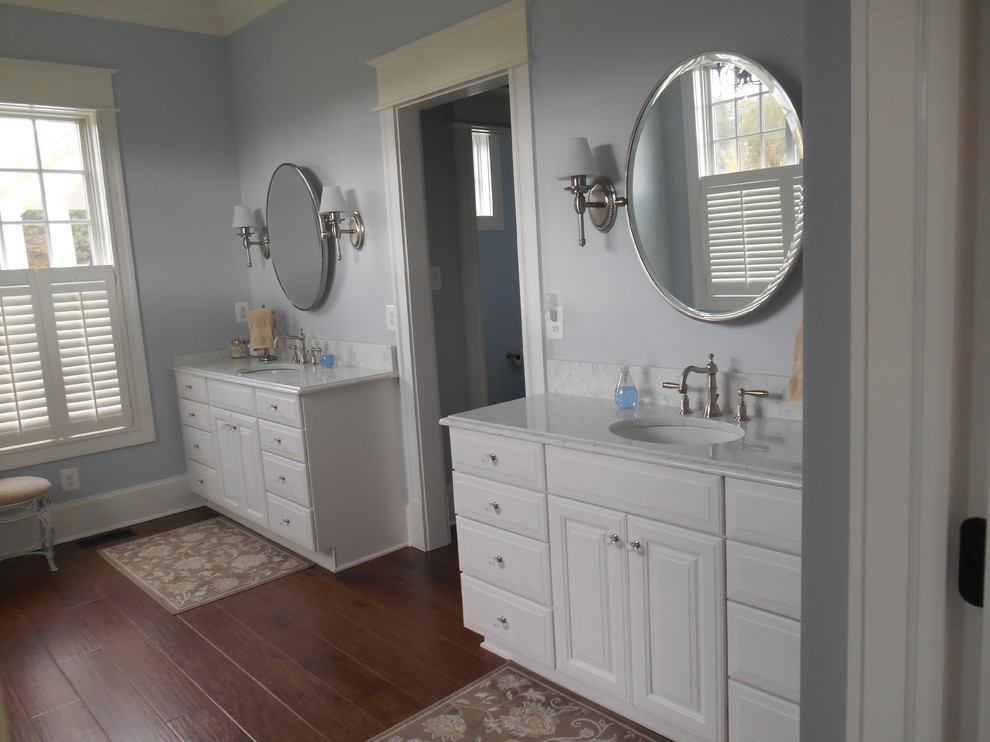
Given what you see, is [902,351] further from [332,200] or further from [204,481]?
[204,481]

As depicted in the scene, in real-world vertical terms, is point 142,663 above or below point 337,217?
below

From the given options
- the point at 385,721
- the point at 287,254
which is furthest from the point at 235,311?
the point at 385,721

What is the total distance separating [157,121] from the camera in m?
4.24

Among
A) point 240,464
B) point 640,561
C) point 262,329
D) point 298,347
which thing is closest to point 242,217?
point 262,329

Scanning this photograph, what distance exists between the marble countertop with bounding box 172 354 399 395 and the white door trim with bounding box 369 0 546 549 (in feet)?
0.77

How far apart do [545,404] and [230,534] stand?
2.16 meters

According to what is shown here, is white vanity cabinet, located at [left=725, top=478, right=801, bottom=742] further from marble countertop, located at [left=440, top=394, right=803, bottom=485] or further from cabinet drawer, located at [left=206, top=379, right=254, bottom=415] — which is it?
cabinet drawer, located at [left=206, top=379, right=254, bottom=415]

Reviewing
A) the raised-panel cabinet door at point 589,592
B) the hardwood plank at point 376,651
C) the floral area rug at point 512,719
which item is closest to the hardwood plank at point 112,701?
the hardwood plank at point 376,651

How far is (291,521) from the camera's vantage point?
11.3 feet

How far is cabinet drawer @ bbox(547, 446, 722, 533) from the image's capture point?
184 centimetres

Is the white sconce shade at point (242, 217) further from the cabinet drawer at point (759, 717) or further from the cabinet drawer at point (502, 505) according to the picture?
the cabinet drawer at point (759, 717)

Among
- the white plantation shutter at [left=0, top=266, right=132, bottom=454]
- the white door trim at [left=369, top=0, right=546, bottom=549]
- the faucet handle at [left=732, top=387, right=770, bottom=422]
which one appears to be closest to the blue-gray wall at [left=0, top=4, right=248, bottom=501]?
the white plantation shutter at [left=0, top=266, right=132, bottom=454]

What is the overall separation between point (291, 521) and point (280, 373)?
0.75 meters

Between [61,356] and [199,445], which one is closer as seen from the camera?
[61,356]
